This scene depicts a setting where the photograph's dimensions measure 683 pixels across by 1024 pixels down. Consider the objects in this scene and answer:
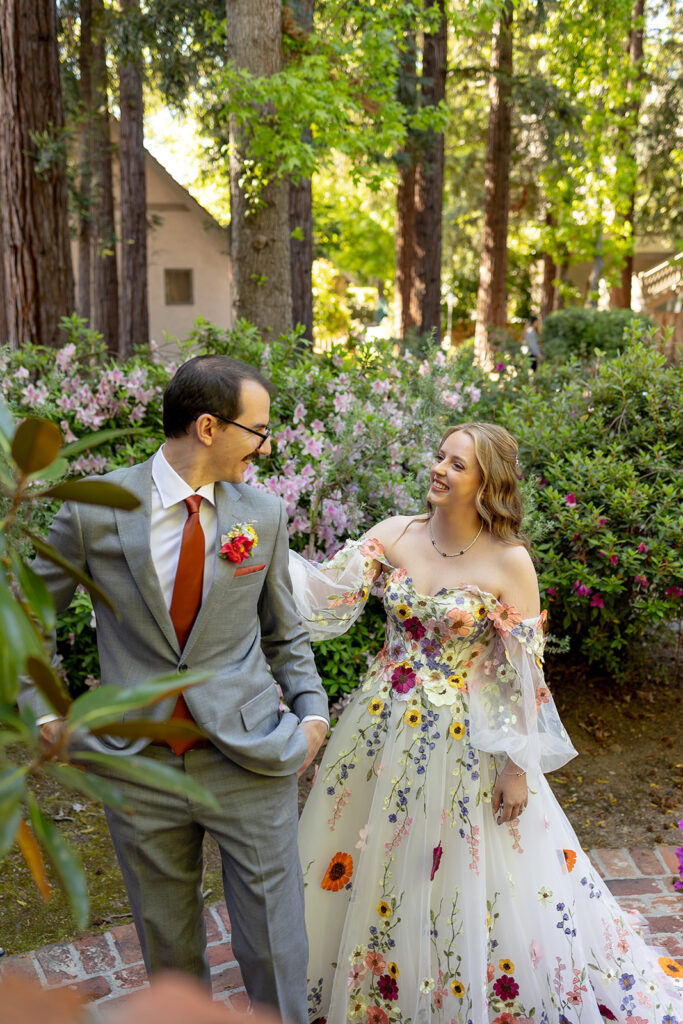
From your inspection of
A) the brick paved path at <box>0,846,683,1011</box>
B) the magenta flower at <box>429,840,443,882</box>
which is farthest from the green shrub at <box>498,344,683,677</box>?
the magenta flower at <box>429,840,443,882</box>

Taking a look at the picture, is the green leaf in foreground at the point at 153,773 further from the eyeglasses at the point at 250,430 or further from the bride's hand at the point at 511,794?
the bride's hand at the point at 511,794

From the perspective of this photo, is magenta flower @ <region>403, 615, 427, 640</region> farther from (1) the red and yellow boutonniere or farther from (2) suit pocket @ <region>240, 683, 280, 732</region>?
(1) the red and yellow boutonniere

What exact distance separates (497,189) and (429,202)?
3096 millimetres

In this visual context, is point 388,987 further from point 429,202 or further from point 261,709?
point 429,202

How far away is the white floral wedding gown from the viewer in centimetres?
301

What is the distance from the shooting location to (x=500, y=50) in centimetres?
1647

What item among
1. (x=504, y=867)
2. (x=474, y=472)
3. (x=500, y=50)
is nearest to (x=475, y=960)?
(x=504, y=867)

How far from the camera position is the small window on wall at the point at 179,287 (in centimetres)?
2588

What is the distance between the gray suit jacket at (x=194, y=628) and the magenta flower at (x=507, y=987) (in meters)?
1.21

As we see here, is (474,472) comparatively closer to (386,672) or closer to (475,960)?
(386,672)

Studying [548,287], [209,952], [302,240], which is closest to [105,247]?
[302,240]

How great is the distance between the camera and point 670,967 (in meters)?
3.41

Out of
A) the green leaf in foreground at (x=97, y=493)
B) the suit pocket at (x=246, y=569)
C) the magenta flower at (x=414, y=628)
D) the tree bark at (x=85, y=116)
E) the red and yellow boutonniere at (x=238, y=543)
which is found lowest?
the magenta flower at (x=414, y=628)

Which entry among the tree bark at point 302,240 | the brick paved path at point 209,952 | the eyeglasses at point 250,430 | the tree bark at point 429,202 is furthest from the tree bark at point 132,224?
the eyeglasses at point 250,430
